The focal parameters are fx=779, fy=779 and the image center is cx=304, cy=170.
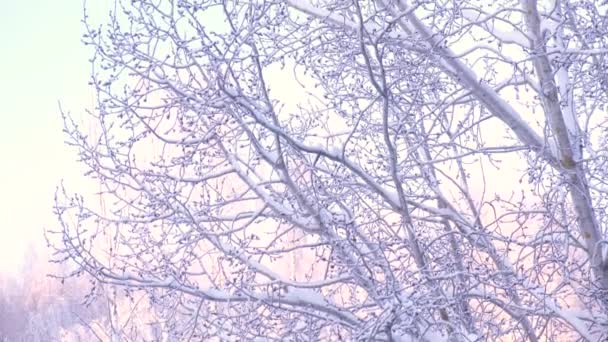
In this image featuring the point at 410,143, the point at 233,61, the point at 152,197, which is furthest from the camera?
the point at 410,143

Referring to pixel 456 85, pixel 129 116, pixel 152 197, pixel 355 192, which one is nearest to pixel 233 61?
pixel 129 116

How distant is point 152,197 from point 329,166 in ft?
5.45

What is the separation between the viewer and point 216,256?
18.7ft

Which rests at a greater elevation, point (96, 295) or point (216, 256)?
point (216, 256)

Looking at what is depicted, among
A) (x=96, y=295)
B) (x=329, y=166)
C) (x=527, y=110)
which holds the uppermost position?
(x=527, y=110)

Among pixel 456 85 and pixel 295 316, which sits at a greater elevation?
pixel 456 85

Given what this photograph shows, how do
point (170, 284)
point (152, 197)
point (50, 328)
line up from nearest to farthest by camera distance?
point (170, 284) < point (152, 197) < point (50, 328)

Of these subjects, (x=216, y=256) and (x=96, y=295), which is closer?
(x=96, y=295)

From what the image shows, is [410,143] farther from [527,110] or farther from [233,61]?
[233,61]

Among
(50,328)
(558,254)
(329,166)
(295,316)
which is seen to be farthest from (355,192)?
(50,328)

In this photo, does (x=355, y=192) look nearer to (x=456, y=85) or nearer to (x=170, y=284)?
(x=456, y=85)

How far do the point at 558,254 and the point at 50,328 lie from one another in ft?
64.9

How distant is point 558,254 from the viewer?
5.59 meters

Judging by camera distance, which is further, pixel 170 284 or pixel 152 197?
pixel 152 197
